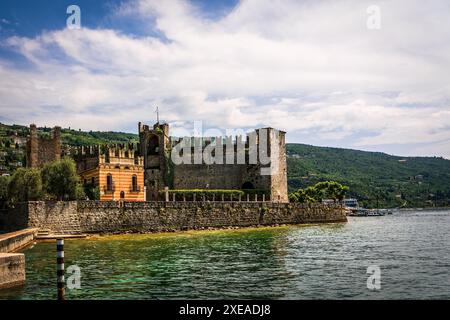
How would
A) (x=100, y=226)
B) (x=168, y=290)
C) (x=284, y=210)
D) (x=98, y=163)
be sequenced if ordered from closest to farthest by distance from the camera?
(x=168, y=290)
(x=100, y=226)
(x=98, y=163)
(x=284, y=210)

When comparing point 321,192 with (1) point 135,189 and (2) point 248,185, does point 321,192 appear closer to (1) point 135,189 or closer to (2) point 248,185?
(2) point 248,185

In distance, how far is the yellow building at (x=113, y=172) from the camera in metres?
57.7

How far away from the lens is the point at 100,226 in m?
46.1

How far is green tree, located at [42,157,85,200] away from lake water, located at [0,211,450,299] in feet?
43.8

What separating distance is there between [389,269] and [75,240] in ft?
86.0

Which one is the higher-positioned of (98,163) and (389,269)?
(98,163)

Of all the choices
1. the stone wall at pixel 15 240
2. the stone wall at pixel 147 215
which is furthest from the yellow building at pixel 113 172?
the stone wall at pixel 15 240

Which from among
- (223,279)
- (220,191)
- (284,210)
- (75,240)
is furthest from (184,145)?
(223,279)

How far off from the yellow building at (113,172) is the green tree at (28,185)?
9058mm

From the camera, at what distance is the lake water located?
59.4 ft

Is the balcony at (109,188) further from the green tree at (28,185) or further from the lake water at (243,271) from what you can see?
the lake water at (243,271)

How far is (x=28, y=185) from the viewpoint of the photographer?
159 feet

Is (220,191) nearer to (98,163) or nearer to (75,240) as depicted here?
(98,163)
